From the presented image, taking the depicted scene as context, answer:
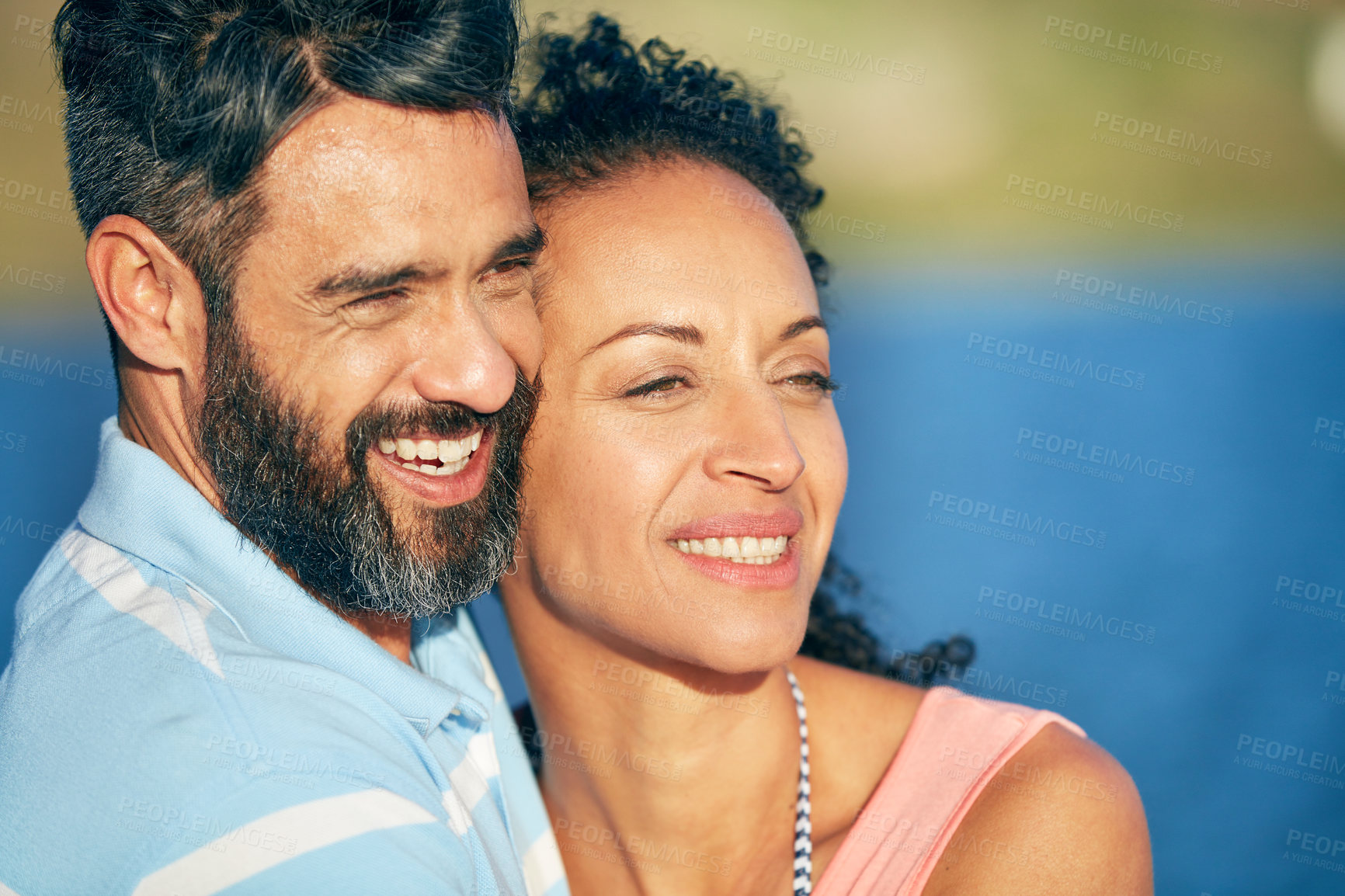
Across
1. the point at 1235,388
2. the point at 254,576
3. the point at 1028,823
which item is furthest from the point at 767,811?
the point at 1235,388

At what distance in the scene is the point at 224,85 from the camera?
1.60 m

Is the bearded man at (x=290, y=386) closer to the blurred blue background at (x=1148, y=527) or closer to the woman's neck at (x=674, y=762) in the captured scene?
the woman's neck at (x=674, y=762)

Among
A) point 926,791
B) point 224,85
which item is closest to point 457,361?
point 224,85

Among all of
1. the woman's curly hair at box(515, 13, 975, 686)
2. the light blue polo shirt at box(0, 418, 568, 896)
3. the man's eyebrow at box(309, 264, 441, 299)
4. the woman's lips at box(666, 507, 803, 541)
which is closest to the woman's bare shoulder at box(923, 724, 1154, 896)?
the woman's lips at box(666, 507, 803, 541)

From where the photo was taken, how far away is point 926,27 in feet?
13.9

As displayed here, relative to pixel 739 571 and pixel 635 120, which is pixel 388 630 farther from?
pixel 635 120

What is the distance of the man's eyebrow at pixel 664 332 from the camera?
78.3 inches

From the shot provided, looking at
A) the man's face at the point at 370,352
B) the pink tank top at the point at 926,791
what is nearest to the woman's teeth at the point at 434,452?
the man's face at the point at 370,352

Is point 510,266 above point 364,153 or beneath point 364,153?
beneath

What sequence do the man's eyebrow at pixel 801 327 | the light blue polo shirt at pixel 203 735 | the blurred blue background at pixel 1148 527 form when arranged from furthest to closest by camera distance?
the blurred blue background at pixel 1148 527
the man's eyebrow at pixel 801 327
the light blue polo shirt at pixel 203 735

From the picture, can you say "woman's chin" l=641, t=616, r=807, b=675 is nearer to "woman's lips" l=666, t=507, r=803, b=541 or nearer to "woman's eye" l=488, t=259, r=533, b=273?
"woman's lips" l=666, t=507, r=803, b=541

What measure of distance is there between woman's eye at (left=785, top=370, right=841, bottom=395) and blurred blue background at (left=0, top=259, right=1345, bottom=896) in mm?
1227

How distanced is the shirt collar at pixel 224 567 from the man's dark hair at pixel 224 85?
0.32m

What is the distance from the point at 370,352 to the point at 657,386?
604 millimetres
